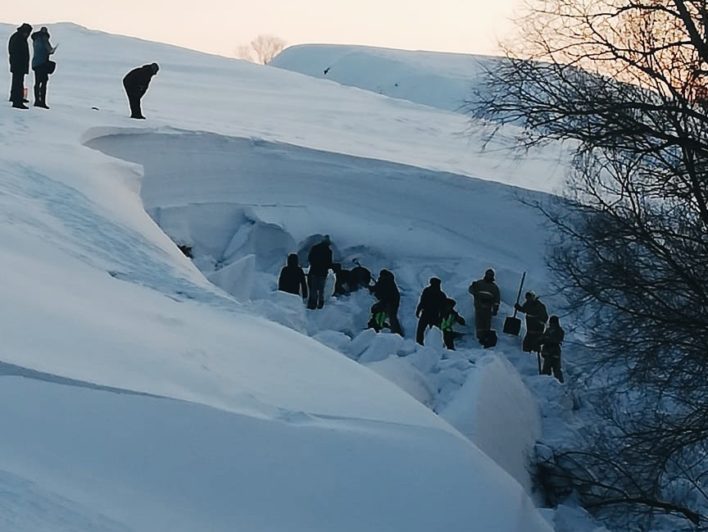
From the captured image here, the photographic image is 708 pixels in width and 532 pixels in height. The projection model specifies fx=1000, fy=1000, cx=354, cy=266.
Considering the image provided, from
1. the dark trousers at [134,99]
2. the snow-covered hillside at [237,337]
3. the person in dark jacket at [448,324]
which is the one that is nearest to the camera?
the snow-covered hillside at [237,337]

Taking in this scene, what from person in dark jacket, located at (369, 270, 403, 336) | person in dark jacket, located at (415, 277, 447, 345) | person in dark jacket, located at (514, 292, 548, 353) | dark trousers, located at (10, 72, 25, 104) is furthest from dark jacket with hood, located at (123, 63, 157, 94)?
person in dark jacket, located at (514, 292, 548, 353)

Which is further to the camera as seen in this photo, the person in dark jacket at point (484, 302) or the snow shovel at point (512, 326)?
the snow shovel at point (512, 326)

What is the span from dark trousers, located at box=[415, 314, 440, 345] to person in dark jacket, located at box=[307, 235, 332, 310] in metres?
1.44

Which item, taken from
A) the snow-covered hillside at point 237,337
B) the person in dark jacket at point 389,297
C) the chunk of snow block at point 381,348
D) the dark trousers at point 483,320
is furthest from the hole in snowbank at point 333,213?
the chunk of snow block at point 381,348

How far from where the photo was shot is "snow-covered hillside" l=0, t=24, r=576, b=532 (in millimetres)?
Answer: 3912

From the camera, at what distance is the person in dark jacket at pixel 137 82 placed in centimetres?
1476

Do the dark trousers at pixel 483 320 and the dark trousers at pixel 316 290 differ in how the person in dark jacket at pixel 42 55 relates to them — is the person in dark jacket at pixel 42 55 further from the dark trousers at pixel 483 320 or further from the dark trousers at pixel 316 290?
the dark trousers at pixel 483 320

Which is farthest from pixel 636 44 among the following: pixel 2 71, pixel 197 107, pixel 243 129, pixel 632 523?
pixel 2 71

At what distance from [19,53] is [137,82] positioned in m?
2.26

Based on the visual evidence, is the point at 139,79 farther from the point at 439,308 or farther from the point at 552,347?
the point at 552,347

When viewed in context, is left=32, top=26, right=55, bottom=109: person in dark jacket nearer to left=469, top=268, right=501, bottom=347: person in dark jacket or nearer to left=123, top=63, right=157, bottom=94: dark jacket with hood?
left=123, top=63, right=157, bottom=94: dark jacket with hood

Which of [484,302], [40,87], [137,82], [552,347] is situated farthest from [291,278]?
[40,87]

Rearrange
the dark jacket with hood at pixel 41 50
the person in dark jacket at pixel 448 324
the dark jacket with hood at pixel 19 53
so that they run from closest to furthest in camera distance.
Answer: the person in dark jacket at pixel 448 324 < the dark jacket with hood at pixel 19 53 < the dark jacket with hood at pixel 41 50

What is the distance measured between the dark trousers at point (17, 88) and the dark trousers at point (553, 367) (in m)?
7.60
